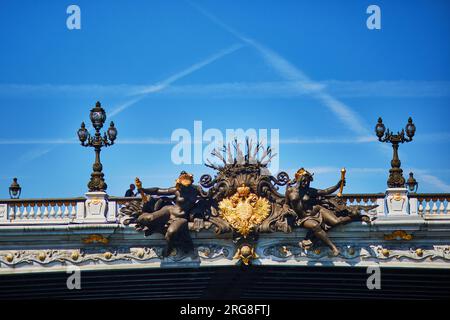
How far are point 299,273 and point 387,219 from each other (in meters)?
4.35

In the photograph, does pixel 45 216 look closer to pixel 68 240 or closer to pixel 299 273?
pixel 68 240

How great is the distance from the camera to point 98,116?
195ft

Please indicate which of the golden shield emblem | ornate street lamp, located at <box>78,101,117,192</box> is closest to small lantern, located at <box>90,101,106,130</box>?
ornate street lamp, located at <box>78,101,117,192</box>

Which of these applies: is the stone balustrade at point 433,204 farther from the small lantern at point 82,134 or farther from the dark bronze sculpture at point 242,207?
the small lantern at point 82,134

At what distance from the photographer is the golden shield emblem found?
194ft

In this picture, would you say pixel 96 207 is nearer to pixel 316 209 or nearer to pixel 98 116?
pixel 98 116

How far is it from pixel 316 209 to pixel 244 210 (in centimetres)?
254

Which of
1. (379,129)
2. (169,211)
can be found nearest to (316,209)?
(379,129)

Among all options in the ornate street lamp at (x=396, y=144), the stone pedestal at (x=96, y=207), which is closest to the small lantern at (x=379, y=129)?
the ornate street lamp at (x=396, y=144)

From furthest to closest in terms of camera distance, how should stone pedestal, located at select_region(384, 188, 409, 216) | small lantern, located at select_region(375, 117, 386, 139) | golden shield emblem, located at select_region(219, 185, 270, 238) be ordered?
stone pedestal, located at select_region(384, 188, 409, 216) < small lantern, located at select_region(375, 117, 386, 139) < golden shield emblem, located at select_region(219, 185, 270, 238)

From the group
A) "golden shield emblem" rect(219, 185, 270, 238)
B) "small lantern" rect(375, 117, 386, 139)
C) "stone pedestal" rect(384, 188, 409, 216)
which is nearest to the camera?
"golden shield emblem" rect(219, 185, 270, 238)

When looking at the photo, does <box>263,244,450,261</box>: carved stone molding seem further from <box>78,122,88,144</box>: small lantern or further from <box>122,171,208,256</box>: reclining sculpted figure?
<box>78,122,88,144</box>: small lantern

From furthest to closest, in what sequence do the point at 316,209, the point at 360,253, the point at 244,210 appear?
1. the point at 360,253
2. the point at 244,210
3. the point at 316,209
